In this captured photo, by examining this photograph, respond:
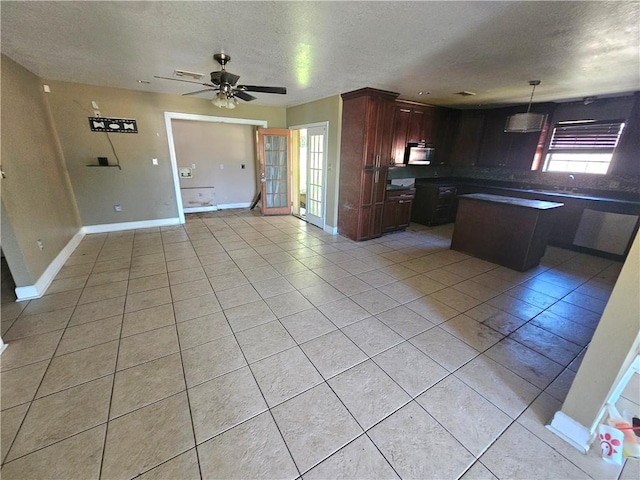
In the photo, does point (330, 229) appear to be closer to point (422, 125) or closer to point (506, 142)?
point (422, 125)

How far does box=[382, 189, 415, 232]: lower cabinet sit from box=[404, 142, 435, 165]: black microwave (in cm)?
70

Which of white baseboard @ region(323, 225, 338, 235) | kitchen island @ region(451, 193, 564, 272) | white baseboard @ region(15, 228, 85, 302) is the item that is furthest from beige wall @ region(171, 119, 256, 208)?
kitchen island @ region(451, 193, 564, 272)

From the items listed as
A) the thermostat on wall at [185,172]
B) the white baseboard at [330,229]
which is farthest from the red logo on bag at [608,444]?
the thermostat on wall at [185,172]

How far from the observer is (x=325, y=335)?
234 cm

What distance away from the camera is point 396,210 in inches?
203

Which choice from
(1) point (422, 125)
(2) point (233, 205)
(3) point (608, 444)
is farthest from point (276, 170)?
(3) point (608, 444)

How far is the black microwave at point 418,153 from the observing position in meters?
5.35

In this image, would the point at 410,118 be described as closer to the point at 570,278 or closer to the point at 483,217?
the point at 483,217

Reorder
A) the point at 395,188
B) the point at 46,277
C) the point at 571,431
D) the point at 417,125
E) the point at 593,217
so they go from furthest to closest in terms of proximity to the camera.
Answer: the point at 417,125 → the point at 395,188 → the point at 593,217 → the point at 46,277 → the point at 571,431

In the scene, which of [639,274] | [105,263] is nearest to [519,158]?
[639,274]

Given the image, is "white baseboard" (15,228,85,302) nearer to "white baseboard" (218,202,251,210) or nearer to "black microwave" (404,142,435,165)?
"white baseboard" (218,202,251,210)

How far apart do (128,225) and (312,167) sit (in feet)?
12.7

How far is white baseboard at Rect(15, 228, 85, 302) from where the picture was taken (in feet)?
9.18

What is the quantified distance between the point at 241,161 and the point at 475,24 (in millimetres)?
6023
